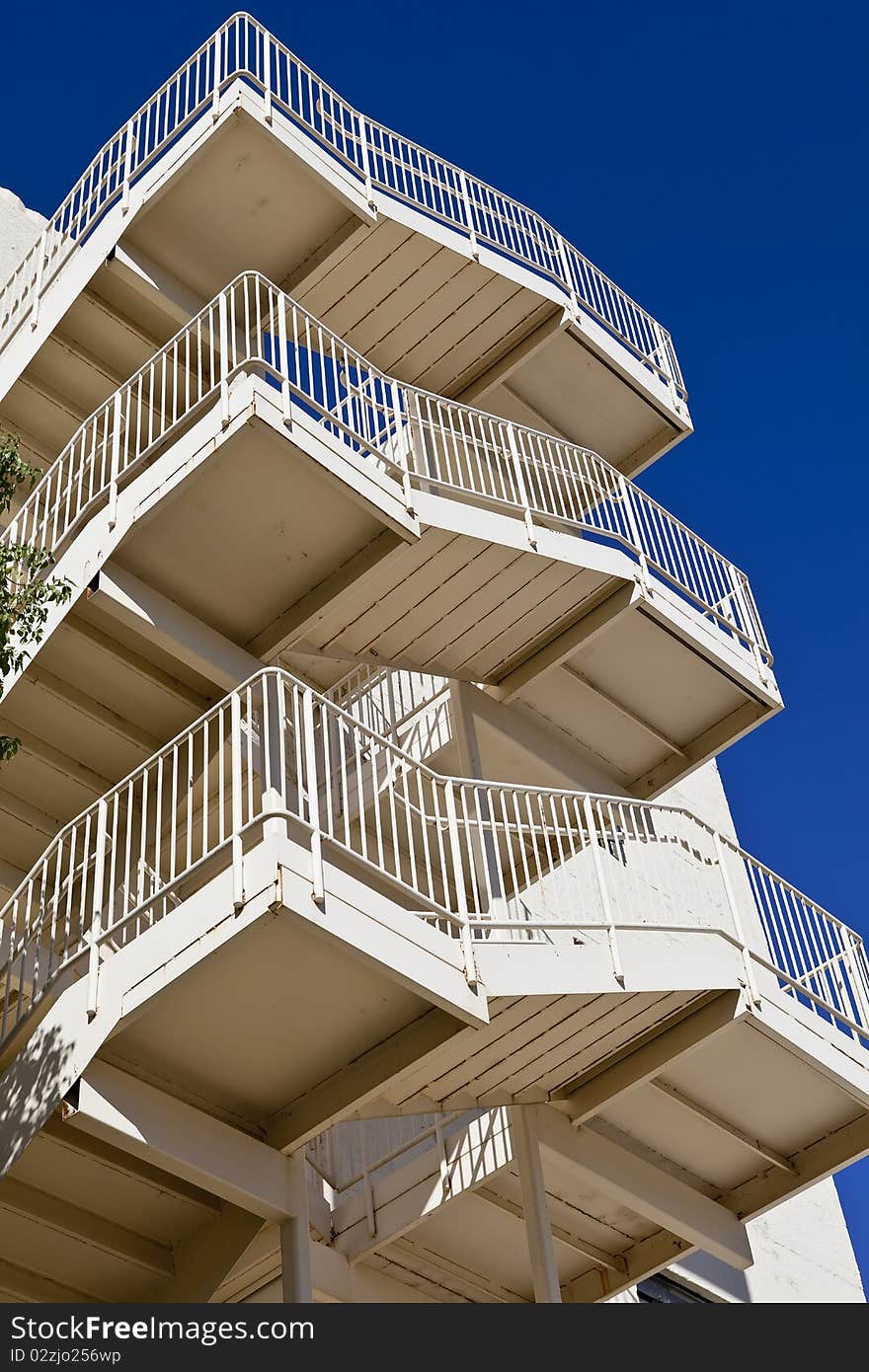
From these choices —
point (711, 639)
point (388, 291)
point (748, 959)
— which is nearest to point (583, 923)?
point (748, 959)

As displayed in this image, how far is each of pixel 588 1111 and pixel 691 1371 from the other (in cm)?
452

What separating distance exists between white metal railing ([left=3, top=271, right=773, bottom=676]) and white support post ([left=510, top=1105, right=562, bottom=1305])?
4585mm

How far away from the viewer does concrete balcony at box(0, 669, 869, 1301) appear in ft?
31.2

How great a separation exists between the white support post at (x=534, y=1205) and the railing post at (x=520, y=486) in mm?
4580

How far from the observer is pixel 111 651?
12.3 metres

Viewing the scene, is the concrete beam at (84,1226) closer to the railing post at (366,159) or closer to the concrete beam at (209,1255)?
the concrete beam at (209,1255)

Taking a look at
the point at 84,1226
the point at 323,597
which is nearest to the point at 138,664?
the point at 323,597

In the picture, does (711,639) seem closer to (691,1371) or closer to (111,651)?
(111,651)

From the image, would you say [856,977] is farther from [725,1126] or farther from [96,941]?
[96,941]

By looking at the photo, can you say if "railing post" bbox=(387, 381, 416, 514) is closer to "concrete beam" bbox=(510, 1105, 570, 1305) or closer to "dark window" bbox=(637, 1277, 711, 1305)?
"concrete beam" bbox=(510, 1105, 570, 1305)

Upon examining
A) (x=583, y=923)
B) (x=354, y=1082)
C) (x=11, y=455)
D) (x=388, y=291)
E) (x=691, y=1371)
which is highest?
Answer: (x=388, y=291)

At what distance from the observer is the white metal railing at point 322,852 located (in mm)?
10008

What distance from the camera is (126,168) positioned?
50.7 ft

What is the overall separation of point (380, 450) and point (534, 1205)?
5.49 meters
